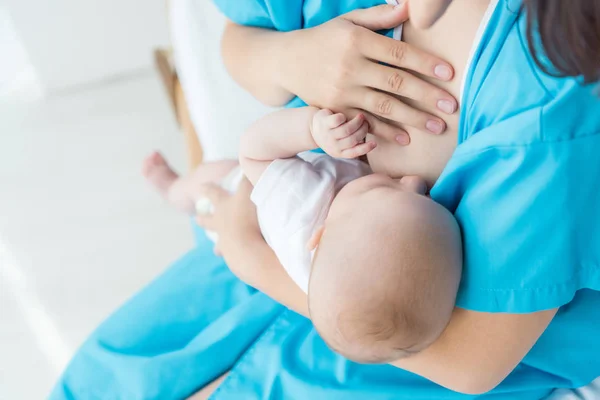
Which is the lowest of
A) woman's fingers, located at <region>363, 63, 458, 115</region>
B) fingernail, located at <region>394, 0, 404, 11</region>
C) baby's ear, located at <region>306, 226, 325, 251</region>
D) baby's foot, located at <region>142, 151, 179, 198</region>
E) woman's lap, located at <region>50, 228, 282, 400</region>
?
woman's lap, located at <region>50, 228, 282, 400</region>

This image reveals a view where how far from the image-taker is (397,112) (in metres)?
0.70

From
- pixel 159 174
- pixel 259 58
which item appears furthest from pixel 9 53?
pixel 259 58

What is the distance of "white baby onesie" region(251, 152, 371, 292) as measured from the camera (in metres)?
0.79

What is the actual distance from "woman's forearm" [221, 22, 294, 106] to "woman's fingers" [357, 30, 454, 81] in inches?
6.1

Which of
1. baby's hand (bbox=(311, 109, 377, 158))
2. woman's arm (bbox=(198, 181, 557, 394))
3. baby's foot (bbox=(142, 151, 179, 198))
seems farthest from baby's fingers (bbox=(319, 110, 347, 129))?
baby's foot (bbox=(142, 151, 179, 198))

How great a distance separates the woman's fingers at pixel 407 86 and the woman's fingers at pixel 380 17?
48mm

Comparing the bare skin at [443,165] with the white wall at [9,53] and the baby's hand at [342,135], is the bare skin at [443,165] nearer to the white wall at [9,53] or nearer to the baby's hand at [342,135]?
the baby's hand at [342,135]

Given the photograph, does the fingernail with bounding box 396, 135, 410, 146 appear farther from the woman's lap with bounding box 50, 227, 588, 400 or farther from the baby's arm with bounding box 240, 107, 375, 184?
the woman's lap with bounding box 50, 227, 588, 400

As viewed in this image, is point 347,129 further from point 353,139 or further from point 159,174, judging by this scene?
point 159,174

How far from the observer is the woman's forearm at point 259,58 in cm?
86

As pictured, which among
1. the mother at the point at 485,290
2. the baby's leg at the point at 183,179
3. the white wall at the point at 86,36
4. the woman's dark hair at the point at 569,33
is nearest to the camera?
the woman's dark hair at the point at 569,33

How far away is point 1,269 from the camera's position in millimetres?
1728

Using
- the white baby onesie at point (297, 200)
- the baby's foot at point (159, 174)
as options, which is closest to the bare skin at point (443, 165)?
the white baby onesie at point (297, 200)

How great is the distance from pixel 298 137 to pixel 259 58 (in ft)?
0.55
